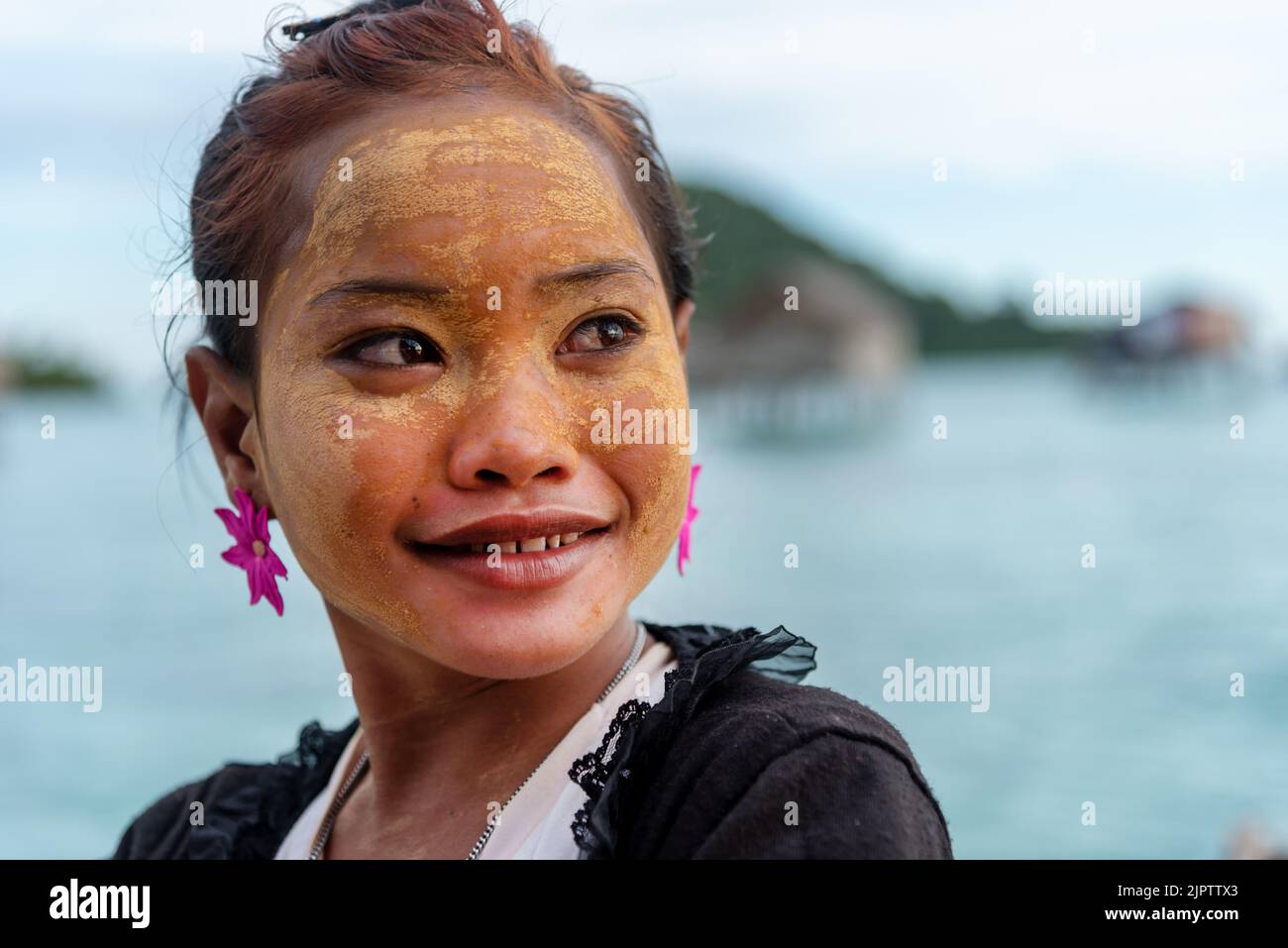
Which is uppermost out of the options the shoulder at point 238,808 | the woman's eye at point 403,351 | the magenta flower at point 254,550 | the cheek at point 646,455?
the woman's eye at point 403,351

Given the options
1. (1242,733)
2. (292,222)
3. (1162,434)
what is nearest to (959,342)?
(1162,434)

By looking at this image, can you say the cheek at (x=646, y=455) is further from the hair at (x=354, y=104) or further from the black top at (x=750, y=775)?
the hair at (x=354, y=104)

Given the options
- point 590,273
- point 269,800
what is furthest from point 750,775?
point 269,800

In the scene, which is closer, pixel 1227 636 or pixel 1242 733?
pixel 1242 733

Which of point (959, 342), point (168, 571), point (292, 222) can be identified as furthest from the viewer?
point (959, 342)

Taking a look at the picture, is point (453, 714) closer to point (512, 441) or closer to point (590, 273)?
point (512, 441)

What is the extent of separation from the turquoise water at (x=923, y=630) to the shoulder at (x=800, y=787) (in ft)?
0.86

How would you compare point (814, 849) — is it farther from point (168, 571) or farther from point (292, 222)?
point (168, 571)

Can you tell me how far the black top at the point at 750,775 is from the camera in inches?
59.7

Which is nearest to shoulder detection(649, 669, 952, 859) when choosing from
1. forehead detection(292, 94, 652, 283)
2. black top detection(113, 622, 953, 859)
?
black top detection(113, 622, 953, 859)

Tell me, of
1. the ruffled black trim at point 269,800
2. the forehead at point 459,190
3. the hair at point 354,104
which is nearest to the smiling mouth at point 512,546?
the forehead at point 459,190

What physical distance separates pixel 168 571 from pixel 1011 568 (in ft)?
55.3

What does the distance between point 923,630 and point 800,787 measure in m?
19.3
